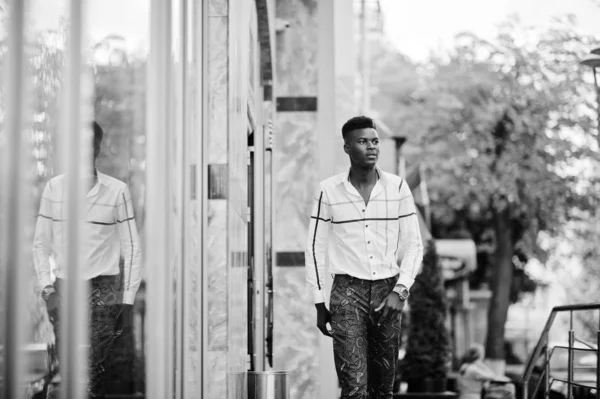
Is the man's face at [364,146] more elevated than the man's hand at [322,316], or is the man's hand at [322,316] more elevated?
the man's face at [364,146]

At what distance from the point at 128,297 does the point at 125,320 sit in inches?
2.7

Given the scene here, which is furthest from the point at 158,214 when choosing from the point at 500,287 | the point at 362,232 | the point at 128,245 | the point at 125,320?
the point at 500,287

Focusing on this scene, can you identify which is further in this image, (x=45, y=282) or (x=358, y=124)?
(x=358, y=124)

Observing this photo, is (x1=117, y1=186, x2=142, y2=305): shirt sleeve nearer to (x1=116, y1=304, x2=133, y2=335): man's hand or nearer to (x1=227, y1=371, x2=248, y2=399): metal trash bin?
(x1=116, y1=304, x2=133, y2=335): man's hand

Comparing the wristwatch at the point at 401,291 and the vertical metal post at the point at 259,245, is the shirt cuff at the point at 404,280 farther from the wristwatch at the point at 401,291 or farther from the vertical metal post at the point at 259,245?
the vertical metal post at the point at 259,245

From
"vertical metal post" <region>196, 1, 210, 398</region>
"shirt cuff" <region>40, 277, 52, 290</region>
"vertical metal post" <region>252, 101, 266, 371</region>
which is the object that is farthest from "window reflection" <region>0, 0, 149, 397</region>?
→ "vertical metal post" <region>252, 101, 266, 371</region>

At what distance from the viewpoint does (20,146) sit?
5.37ft

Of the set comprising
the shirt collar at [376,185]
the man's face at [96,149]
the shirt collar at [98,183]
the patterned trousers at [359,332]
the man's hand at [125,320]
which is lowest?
the patterned trousers at [359,332]

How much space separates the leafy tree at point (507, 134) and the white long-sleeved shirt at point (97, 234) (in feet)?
55.5

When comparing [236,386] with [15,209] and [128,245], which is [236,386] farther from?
[15,209]

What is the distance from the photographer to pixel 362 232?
4.98 metres

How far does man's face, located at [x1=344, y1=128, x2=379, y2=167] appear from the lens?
5020mm

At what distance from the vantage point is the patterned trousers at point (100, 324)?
2.01m

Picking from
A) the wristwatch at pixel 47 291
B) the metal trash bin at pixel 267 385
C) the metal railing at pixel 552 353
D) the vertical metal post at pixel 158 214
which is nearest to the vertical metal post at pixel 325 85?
the metal railing at pixel 552 353
